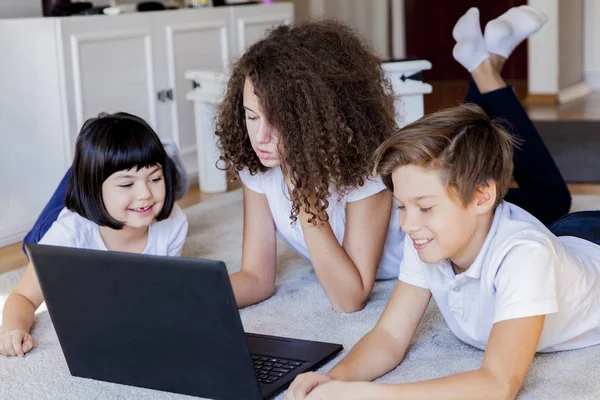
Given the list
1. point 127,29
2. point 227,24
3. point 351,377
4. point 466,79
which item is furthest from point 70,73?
point 466,79

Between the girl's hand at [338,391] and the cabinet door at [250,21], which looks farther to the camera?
the cabinet door at [250,21]

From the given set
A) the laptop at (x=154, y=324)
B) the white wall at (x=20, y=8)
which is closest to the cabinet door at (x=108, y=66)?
the white wall at (x=20, y=8)

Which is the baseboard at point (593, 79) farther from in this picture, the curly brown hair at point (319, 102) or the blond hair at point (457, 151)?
the blond hair at point (457, 151)

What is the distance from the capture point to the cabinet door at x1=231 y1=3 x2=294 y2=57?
343 centimetres

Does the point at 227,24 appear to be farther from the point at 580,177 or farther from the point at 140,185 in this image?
the point at 140,185

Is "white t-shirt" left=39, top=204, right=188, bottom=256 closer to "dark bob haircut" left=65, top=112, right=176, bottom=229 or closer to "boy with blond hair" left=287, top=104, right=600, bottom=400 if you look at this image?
"dark bob haircut" left=65, top=112, right=176, bottom=229

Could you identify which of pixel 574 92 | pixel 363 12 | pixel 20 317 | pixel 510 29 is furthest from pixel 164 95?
pixel 574 92

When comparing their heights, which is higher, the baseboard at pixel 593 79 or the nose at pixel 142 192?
the nose at pixel 142 192

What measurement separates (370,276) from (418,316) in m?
0.32

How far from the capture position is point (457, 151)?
1.30 metres

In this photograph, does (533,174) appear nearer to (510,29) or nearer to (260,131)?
(510,29)

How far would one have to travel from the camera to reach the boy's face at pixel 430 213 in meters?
1.30

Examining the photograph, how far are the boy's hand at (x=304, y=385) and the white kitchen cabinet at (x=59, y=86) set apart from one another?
1.62 m

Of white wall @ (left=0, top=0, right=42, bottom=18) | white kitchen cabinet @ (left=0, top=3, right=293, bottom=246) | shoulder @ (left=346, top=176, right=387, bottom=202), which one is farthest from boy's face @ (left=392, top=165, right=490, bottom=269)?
white wall @ (left=0, top=0, right=42, bottom=18)
